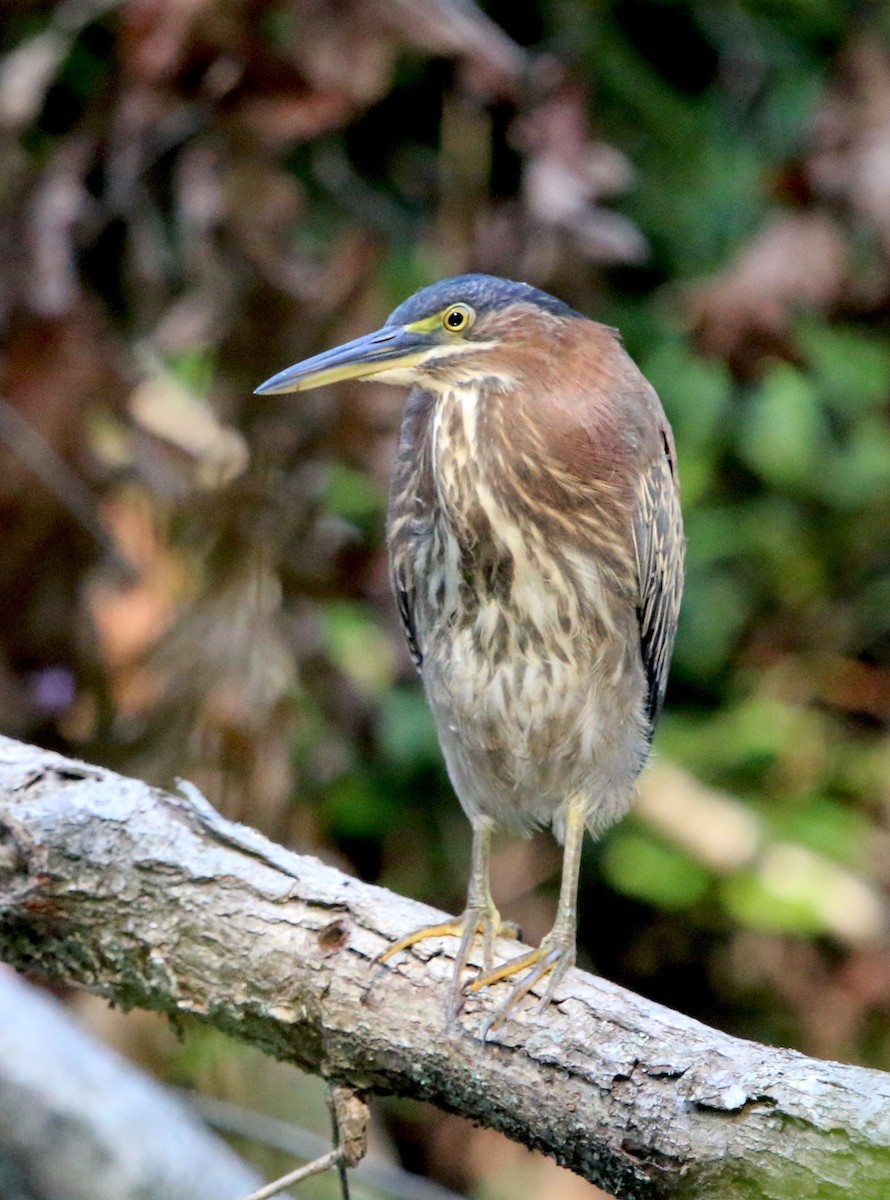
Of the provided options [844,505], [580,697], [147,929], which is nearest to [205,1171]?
[147,929]

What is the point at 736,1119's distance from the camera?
1950mm

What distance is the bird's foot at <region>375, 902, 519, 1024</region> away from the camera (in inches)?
93.6

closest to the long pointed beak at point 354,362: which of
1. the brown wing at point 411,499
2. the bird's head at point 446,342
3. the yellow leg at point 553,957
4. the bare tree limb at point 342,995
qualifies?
the bird's head at point 446,342

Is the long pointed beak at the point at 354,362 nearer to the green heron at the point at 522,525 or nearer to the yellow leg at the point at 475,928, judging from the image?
the green heron at the point at 522,525

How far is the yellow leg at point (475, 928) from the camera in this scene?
2387 millimetres

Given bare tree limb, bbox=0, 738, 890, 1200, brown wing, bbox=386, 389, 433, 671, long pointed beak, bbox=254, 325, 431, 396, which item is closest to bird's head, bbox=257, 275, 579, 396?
long pointed beak, bbox=254, 325, 431, 396

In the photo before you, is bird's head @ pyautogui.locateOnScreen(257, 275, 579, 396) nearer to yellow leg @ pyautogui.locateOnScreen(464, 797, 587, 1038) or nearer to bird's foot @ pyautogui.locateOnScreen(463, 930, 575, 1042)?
yellow leg @ pyautogui.locateOnScreen(464, 797, 587, 1038)

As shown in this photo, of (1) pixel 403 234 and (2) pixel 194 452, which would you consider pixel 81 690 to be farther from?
(1) pixel 403 234

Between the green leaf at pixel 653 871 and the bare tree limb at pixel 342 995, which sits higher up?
the bare tree limb at pixel 342 995

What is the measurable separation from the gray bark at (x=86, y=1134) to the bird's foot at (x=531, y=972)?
70cm

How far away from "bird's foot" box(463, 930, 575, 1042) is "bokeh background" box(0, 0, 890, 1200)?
1305mm

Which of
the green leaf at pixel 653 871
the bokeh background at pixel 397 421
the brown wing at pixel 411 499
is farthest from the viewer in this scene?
the green leaf at pixel 653 871

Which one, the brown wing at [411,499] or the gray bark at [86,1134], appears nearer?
the gray bark at [86,1134]

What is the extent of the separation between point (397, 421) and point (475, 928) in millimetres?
1856
